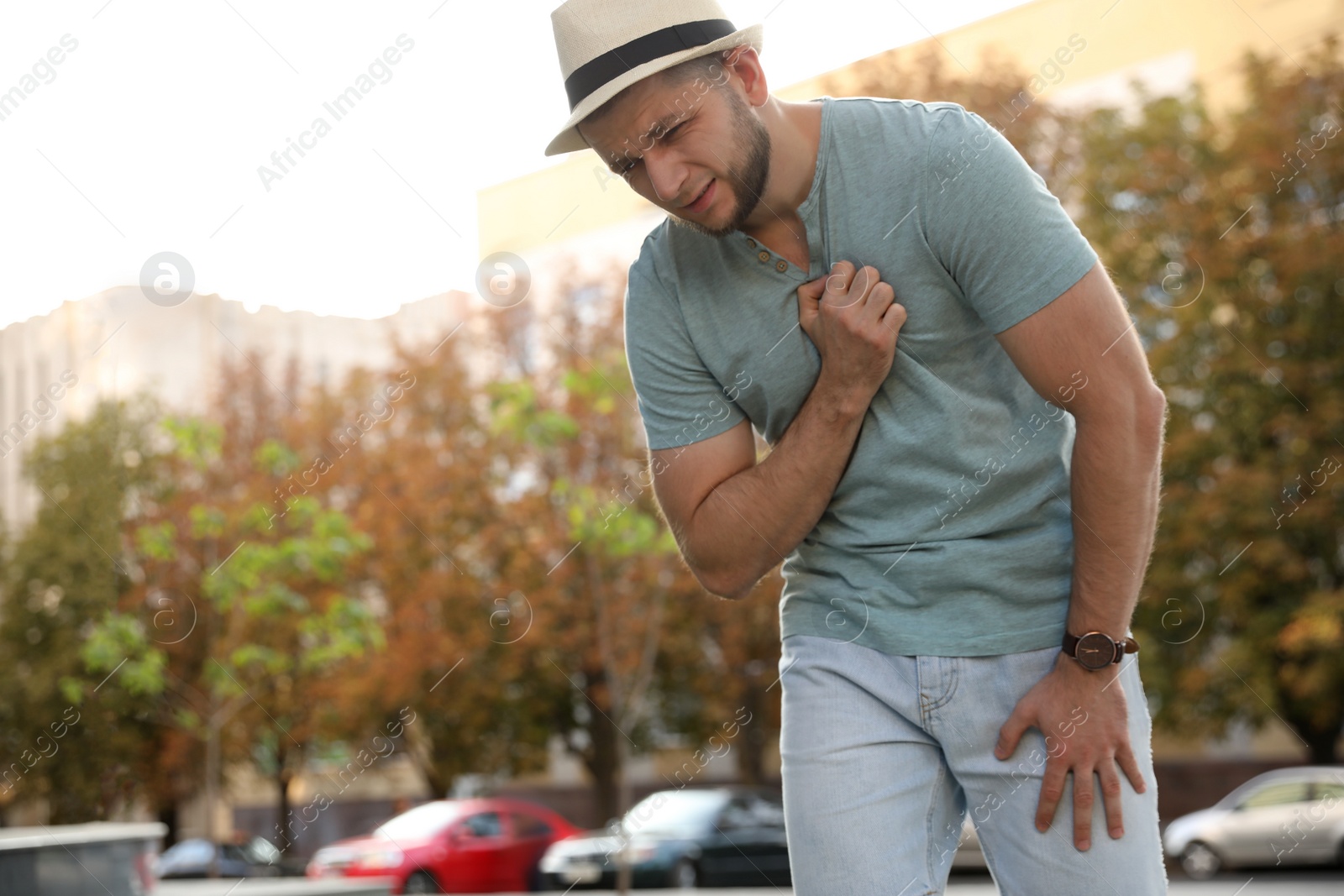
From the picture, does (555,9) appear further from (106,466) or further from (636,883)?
(106,466)

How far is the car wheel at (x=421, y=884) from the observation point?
53.7 ft

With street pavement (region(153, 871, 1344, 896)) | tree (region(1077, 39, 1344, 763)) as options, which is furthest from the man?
tree (region(1077, 39, 1344, 763))

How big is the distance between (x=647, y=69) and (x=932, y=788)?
1.11 m

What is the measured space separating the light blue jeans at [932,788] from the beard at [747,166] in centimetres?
65

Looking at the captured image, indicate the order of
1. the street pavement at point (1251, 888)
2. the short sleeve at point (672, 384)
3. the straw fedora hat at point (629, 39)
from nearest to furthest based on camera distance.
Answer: the straw fedora hat at point (629, 39), the short sleeve at point (672, 384), the street pavement at point (1251, 888)

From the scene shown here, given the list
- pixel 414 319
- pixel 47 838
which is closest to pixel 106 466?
pixel 414 319

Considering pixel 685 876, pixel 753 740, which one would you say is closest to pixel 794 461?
pixel 685 876

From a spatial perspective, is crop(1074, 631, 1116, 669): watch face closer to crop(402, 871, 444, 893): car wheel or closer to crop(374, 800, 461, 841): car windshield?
crop(402, 871, 444, 893): car wheel

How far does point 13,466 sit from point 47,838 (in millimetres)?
33194

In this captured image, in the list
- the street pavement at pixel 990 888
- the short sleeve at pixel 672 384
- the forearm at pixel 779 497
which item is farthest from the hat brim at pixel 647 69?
the street pavement at pixel 990 888

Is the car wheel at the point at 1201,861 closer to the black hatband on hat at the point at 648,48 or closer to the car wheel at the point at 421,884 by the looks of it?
the car wheel at the point at 421,884

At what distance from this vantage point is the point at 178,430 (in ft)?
43.4

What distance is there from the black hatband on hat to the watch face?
1.01 metres

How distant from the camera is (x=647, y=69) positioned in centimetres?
197
